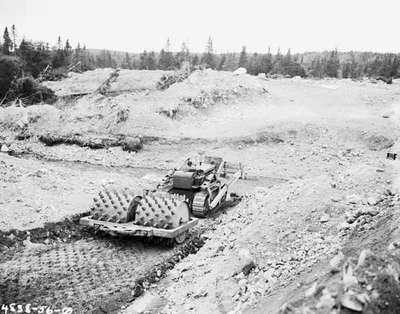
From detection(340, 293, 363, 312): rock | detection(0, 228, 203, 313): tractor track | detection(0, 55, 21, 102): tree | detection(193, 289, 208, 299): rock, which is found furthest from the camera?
detection(0, 55, 21, 102): tree

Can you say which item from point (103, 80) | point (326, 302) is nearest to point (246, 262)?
point (326, 302)

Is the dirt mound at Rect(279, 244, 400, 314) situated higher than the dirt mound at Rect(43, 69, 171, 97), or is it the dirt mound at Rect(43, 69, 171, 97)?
the dirt mound at Rect(43, 69, 171, 97)

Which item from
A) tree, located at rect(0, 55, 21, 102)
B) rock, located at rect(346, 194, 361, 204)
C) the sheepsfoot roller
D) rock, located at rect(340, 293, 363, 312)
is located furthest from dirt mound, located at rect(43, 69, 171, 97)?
rock, located at rect(340, 293, 363, 312)

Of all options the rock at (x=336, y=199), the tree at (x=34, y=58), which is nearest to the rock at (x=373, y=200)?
the rock at (x=336, y=199)

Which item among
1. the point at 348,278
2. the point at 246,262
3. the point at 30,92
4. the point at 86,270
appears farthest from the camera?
the point at 30,92

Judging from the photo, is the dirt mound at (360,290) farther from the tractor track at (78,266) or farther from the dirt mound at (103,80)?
the dirt mound at (103,80)

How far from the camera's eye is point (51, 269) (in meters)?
8.71

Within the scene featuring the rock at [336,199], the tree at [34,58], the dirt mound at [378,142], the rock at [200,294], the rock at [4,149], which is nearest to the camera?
the rock at [200,294]

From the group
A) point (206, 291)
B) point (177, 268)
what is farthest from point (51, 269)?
point (206, 291)

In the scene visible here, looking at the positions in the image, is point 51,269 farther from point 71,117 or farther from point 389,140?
point 71,117

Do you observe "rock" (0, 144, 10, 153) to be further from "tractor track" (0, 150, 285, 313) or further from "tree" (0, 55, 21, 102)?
"tractor track" (0, 150, 285, 313)

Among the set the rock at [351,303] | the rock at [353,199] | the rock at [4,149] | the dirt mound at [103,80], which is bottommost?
the rock at [4,149]

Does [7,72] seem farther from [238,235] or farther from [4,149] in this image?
[238,235]

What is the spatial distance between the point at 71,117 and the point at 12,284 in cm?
2310
